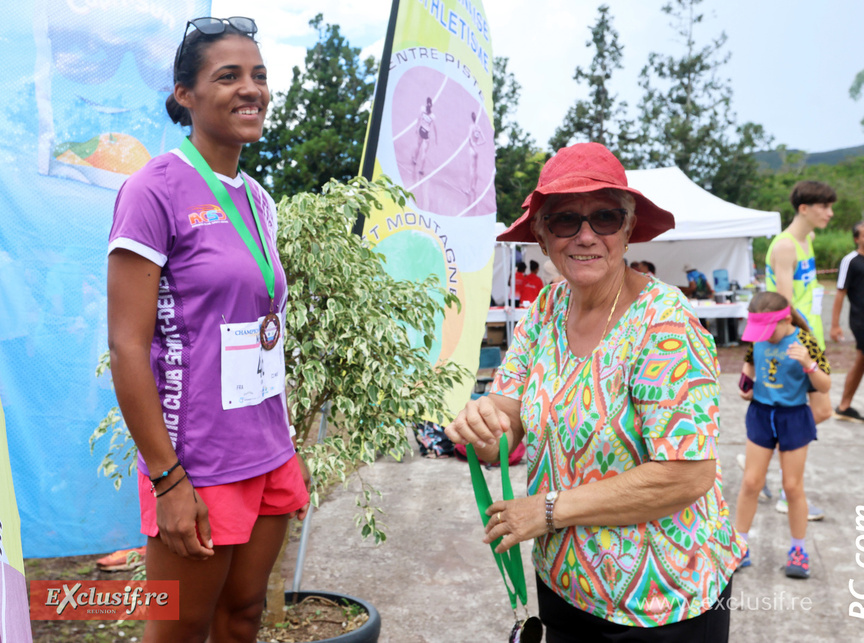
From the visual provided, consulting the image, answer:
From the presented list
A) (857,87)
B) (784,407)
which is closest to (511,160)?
(784,407)

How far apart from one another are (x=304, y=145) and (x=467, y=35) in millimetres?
15327

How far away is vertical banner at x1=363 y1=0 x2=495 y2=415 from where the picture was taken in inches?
165

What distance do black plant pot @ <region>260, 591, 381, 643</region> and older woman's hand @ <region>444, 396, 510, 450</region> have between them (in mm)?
1479

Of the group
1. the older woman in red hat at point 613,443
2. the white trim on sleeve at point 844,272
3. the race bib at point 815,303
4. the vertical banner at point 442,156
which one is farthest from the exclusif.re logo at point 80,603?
the white trim on sleeve at point 844,272

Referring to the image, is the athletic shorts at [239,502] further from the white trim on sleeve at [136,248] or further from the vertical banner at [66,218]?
the vertical banner at [66,218]

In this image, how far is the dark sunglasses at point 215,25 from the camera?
6.14 feet

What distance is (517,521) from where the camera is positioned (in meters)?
1.57

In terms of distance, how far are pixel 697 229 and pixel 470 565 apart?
9.75 metres

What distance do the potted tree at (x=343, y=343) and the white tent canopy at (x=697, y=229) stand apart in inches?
292

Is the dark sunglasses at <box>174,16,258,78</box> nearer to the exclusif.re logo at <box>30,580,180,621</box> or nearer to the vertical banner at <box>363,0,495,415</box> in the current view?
the exclusif.re logo at <box>30,580,180,621</box>

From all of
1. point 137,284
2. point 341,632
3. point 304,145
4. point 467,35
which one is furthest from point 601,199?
point 304,145

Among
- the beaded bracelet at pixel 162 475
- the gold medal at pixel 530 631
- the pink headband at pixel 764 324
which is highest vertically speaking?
the pink headband at pixel 764 324

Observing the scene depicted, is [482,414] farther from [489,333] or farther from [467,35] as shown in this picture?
[489,333]

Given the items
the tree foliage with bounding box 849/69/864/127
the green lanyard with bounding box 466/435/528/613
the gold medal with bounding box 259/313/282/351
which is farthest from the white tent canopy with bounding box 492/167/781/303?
the tree foliage with bounding box 849/69/864/127
